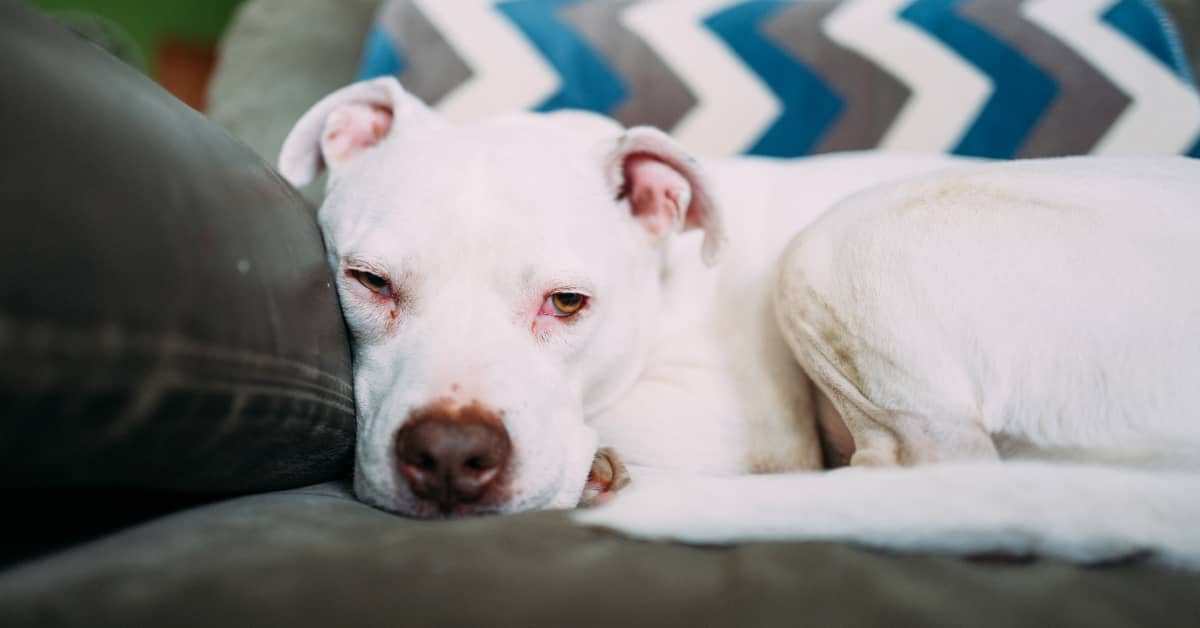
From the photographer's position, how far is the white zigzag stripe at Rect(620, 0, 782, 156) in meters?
2.02

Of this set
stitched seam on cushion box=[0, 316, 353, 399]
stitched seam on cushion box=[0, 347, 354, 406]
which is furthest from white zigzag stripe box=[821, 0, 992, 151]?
stitched seam on cushion box=[0, 316, 353, 399]

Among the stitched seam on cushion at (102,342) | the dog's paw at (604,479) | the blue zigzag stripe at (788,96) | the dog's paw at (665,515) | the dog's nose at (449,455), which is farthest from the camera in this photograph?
the blue zigzag stripe at (788,96)

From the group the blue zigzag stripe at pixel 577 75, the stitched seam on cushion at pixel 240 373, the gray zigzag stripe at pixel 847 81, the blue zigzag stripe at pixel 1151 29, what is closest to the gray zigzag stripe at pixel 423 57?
the blue zigzag stripe at pixel 577 75

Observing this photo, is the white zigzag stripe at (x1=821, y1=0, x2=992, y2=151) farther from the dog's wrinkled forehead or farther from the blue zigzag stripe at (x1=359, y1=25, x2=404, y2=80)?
the blue zigzag stripe at (x1=359, y1=25, x2=404, y2=80)

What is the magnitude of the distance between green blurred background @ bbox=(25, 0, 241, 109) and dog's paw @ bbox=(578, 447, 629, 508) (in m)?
6.16

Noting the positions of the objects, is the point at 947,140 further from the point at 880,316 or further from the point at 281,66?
the point at 281,66

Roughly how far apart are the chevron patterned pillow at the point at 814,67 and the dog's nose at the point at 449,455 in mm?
1374

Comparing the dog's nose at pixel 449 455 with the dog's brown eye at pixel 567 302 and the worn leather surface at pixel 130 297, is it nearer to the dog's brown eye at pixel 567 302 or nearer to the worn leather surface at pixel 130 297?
the worn leather surface at pixel 130 297

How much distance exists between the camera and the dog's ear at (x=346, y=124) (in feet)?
4.24

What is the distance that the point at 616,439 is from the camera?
1.27 meters

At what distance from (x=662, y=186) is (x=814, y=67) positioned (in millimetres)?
984

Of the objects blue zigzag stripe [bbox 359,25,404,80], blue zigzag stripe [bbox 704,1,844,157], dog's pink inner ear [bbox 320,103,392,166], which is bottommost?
dog's pink inner ear [bbox 320,103,392,166]

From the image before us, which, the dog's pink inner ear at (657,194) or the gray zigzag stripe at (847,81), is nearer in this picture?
the dog's pink inner ear at (657,194)

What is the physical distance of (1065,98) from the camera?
6.02ft
